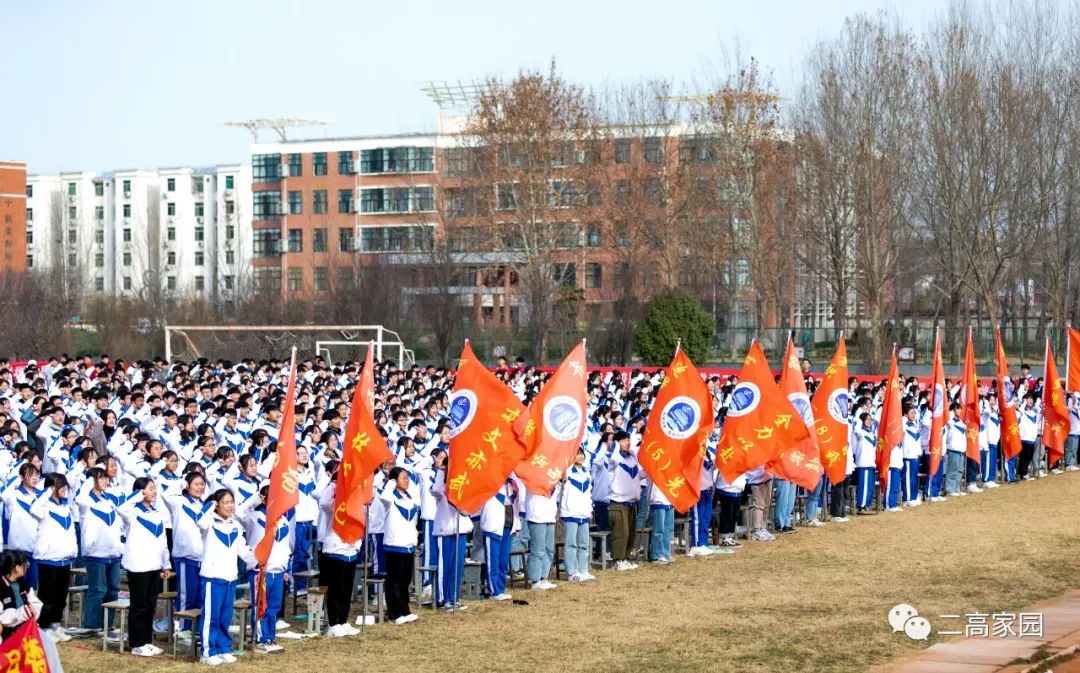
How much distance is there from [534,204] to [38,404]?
32.1 meters

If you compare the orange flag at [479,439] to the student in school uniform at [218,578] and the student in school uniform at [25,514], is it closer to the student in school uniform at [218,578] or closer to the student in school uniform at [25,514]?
the student in school uniform at [218,578]

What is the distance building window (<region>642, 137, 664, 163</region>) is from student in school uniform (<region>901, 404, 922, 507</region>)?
3393 centimetres

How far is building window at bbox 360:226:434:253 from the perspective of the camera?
63.0 m

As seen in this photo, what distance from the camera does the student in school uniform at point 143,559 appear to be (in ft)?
42.9

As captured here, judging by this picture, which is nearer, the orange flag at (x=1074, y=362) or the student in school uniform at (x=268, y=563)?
the student in school uniform at (x=268, y=563)

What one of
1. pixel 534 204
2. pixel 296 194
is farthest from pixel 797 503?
pixel 296 194

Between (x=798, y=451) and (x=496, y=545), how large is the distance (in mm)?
5695

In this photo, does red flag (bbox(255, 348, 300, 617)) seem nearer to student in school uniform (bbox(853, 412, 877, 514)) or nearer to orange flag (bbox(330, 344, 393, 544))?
orange flag (bbox(330, 344, 393, 544))

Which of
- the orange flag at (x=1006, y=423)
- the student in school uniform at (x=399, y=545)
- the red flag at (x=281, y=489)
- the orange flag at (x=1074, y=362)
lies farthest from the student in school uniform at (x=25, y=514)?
the orange flag at (x=1074, y=362)

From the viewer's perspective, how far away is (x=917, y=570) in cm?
1752

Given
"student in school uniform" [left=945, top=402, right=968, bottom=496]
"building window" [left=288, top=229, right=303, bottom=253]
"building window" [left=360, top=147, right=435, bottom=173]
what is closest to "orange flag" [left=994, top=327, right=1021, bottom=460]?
"student in school uniform" [left=945, top=402, right=968, bottom=496]

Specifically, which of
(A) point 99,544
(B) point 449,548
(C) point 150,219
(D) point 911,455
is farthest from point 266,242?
(A) point 99,544

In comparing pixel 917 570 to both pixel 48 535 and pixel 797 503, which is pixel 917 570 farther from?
pixel 48 535

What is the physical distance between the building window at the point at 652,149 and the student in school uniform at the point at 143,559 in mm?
45465
